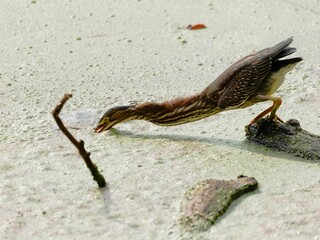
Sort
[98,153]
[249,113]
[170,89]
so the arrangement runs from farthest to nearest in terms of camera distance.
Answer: [170,89] → [249,113] → [98,153]

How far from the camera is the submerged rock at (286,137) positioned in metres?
4.63

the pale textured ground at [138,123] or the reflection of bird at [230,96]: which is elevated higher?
the reflection of bird at [230,96]

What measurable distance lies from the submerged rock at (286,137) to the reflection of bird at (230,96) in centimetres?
6

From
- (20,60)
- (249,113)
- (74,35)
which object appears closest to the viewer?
(249,113)

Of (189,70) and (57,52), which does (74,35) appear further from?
(189,70)

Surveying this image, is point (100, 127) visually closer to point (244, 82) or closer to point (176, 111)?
point (176, 111)

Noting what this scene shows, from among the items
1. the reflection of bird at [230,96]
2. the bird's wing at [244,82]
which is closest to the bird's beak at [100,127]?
the reflection of bird at [230,96]

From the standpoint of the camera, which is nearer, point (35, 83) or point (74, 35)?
point (35, 83)

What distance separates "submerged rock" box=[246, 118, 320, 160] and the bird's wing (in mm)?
174

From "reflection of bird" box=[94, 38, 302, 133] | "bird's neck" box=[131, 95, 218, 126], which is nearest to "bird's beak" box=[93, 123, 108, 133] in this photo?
"reflection of bird" box=[94, 38, 302, 133]

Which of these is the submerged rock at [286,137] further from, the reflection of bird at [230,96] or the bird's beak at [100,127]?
the bird's beak at [100,127]

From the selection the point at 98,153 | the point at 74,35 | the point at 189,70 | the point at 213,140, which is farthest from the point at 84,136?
the point at 74,35

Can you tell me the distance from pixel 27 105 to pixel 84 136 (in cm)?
59

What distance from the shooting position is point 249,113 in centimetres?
532
